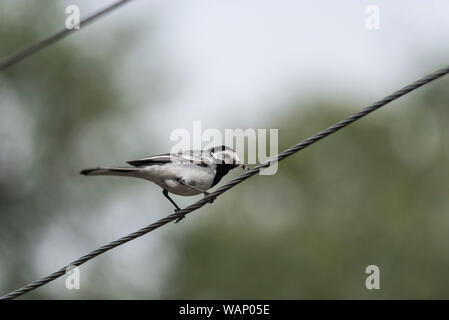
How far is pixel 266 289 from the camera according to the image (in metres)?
26.8

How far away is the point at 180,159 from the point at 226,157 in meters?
0.77

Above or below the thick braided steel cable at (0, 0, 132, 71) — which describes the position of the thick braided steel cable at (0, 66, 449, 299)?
below

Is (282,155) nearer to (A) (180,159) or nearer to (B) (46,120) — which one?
(A) (180,159)

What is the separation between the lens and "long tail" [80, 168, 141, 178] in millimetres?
7405

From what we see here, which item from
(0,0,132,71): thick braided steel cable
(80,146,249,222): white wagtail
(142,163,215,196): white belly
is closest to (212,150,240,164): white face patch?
(80,146,249,222): white wagtail

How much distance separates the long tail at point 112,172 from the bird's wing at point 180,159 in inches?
10.3

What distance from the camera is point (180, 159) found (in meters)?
9.20

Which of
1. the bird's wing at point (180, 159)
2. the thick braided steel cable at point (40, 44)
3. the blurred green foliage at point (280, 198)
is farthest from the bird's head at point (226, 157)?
the blurred green foliage at point (280, 198)

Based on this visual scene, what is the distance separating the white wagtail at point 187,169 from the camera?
8.75 m

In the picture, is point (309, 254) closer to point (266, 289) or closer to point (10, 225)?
point (266, 289)

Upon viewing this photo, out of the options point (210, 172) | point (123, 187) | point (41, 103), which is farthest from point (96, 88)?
point (210, 172)

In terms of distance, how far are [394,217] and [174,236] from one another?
26.9 ft

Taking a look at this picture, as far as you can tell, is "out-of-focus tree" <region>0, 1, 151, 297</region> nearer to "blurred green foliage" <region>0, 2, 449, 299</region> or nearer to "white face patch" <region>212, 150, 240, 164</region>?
"blurred green foliage" <region>0, 2, 449, 299</region>

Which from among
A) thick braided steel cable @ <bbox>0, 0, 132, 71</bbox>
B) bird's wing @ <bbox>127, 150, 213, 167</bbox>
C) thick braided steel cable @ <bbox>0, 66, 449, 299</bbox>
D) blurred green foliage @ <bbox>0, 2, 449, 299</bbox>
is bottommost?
thick braided steel cable @ <bbox>0, 66, 449, 299</bbox>
